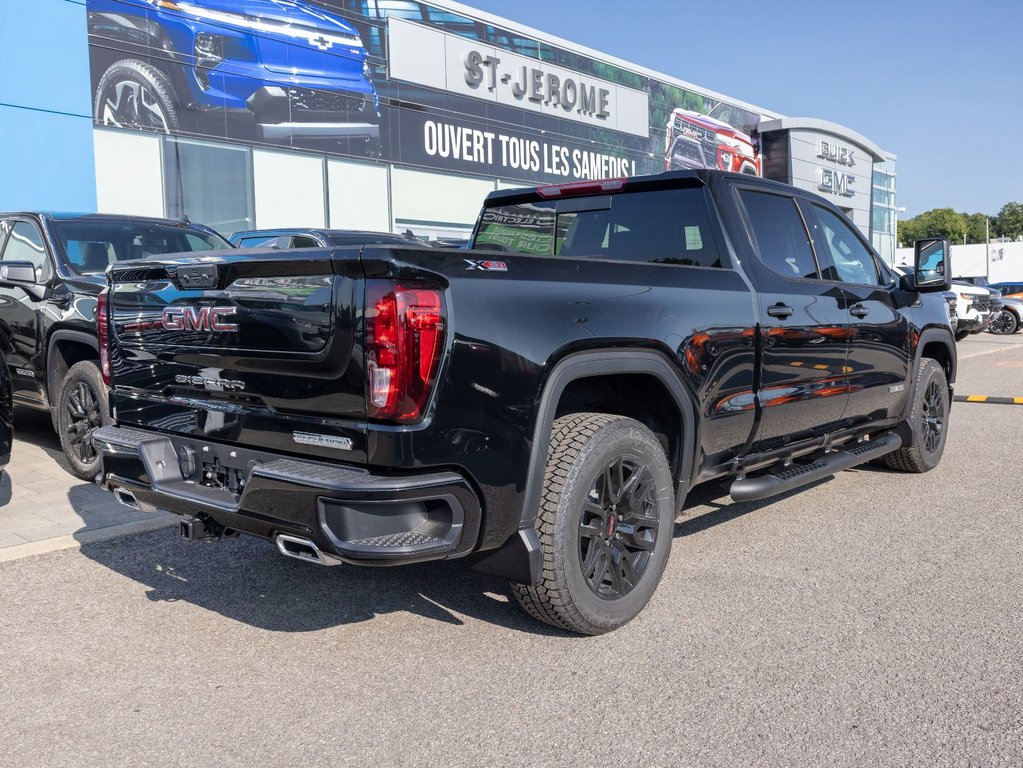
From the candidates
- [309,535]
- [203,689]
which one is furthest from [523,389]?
[203,689]

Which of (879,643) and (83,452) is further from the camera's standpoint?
(83,452)

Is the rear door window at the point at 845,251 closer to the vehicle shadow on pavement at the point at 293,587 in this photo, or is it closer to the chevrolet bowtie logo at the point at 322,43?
the vehicle shadow on pavement at the point at 293,587

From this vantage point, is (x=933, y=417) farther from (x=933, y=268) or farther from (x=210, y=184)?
(x=210, y=184)

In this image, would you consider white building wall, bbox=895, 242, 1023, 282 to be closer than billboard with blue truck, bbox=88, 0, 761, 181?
No

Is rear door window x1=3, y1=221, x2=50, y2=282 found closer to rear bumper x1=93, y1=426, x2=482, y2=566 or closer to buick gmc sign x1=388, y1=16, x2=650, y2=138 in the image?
rear bumper x1=93, y1=426, x2=482, y2=566

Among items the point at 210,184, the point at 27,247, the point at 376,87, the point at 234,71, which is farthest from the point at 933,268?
the point at 376,87

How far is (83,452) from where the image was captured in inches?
235

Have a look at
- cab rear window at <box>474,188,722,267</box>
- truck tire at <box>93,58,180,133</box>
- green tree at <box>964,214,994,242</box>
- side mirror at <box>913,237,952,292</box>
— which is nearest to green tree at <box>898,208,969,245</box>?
green tree at <box>964,214,994,242</box>

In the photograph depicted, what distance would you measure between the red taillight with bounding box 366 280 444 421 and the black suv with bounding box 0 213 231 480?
3564 millimetres

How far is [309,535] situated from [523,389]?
0.84m

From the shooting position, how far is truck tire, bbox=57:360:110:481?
5.75 metres

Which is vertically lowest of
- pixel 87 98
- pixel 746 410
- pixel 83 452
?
pixel 83 452

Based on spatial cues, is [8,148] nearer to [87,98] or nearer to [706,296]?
[87,98]

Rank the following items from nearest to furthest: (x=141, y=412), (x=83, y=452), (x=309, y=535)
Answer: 1. (x=309, y=535)
2. (x=141, y=412)
3. (x=83, y=452)
